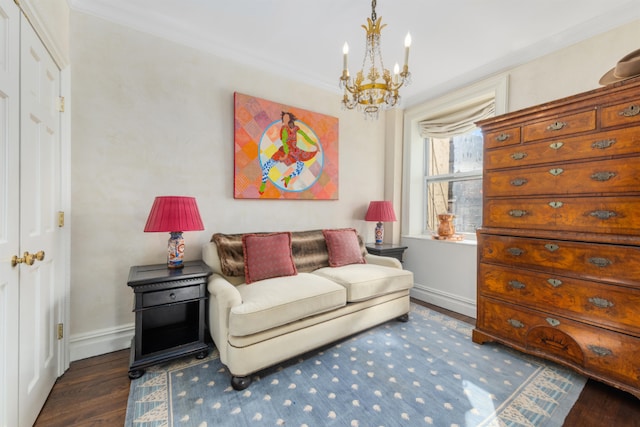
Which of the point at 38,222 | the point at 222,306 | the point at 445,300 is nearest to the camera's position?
the point at 38,222

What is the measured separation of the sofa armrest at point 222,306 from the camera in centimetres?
173

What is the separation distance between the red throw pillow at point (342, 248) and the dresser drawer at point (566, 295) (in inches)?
46.0

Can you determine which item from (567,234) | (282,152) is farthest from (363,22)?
(567,234)

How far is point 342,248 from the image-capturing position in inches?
113

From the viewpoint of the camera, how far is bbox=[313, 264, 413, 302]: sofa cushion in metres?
2.27

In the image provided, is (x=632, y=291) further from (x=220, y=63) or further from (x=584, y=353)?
(x=220, y=63)

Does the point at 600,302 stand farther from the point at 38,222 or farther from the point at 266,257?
the point at 38,222

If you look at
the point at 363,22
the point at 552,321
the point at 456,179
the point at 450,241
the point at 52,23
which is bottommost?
the point at 552,321

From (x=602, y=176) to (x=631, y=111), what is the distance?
38 cm

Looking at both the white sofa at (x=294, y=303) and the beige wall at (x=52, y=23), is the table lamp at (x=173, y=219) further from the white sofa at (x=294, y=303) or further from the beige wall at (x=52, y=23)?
the beige wall at (x=52, y=23)

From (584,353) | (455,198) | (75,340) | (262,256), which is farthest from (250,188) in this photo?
(584,353)

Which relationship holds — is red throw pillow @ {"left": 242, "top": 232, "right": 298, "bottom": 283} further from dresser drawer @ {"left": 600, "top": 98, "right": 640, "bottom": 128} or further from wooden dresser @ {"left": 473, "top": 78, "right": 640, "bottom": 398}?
dresser drawer @ {"left": 600, "top": 98, "right": 640, "bottom": 128}

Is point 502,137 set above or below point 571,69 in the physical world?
below

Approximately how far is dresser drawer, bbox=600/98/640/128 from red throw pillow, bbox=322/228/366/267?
6.90 ft
